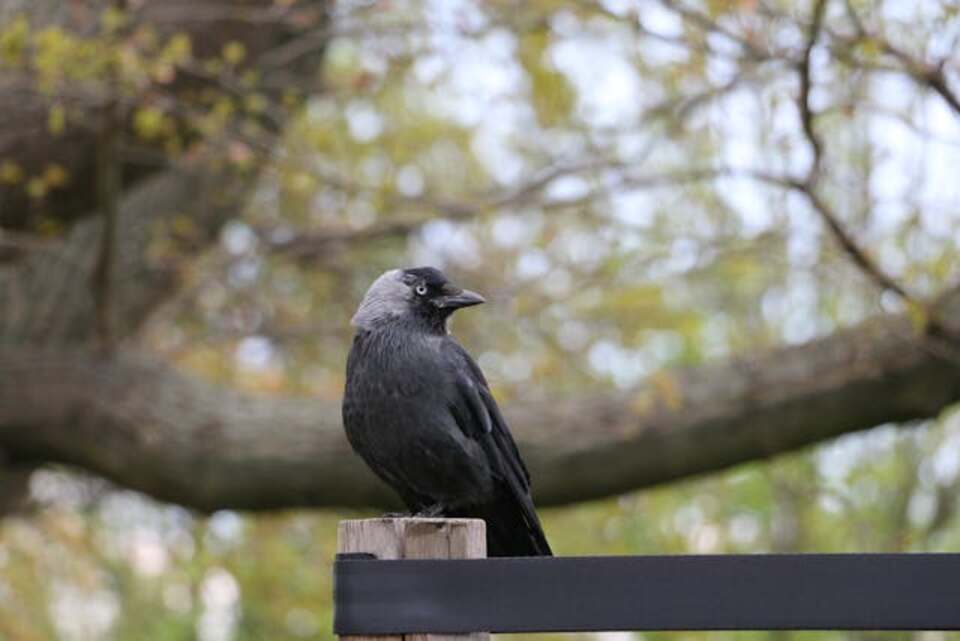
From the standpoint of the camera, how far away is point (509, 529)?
153 inches

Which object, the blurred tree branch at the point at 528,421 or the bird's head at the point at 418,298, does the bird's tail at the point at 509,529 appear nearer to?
the bird's head at the point at 418,298

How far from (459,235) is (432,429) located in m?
4.83

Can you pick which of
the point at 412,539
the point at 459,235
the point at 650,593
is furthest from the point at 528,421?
the point at 650,593

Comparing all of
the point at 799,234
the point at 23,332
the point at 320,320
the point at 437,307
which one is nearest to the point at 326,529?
the point at 320,320

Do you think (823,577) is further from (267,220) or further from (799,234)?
(267,220)

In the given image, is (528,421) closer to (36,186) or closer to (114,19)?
(36,186)

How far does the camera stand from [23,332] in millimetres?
7363

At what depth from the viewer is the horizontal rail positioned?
7.51 ft

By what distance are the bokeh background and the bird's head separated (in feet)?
5.19

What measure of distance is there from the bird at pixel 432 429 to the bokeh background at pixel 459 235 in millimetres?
1815

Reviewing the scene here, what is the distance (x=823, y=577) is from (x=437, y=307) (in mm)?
1958

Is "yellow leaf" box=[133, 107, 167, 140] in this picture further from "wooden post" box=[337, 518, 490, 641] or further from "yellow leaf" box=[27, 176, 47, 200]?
"wooden post" box=[337, 518, 490, 641]

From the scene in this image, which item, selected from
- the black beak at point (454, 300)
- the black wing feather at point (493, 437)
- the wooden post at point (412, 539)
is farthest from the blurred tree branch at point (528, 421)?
the wooden post at point (412, 539)

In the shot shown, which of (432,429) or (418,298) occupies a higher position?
→ (418,298)
